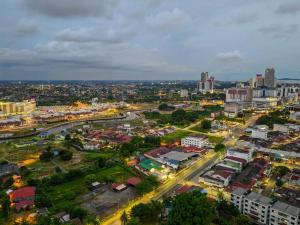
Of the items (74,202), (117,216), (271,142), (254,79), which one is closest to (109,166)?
(74,202)

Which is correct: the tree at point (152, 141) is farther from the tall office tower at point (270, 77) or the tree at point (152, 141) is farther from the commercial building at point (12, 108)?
the tall office tower at point (270, 77)

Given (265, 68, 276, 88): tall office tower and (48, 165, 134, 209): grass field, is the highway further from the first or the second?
(265, 68, 276, 88): tall office tower

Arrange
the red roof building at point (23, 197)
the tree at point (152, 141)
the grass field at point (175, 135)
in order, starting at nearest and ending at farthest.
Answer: the red roof building at point (23, 197)
the tree at point (152, 141)
the grass field at point (175, 135)

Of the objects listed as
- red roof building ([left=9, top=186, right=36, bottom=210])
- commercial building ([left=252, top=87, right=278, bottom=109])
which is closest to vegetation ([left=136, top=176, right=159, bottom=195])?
red roof building ([left=9, top=186, right=36, bottom=210])

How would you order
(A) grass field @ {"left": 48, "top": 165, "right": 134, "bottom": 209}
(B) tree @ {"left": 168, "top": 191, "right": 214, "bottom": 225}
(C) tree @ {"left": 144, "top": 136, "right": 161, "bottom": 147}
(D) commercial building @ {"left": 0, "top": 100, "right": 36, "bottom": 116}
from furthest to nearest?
1. (D) commercial building @ {"left": 0, "top": 100, "right": 36, "bottom": 116}
2. (C) tree @ {"left": 144, "top": 136, "right": 161, "bottom": 147}
3. (A) grass field @ {"left": 48, "top": 165, "right": 134, "bottom": 209}
4. (B) tree @ {"left": 168, "top": 191, "right": 214, "bottom": 225}

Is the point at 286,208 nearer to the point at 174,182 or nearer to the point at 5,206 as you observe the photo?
the point at 174,182

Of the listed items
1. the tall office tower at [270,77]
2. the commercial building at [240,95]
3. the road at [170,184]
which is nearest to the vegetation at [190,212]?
the road at [170,184]
